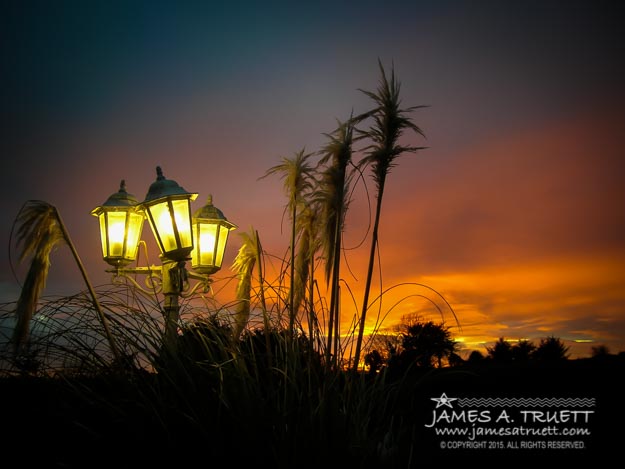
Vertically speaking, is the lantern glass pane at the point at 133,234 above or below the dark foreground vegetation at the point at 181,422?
above

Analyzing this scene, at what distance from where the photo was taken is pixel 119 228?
6465 millimetres

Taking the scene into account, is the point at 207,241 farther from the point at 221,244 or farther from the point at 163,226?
the point at 163,226

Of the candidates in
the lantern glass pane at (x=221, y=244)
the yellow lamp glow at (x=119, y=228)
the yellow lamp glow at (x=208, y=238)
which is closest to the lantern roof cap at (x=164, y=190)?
the yellow lamp glow at (x=119, y=228)

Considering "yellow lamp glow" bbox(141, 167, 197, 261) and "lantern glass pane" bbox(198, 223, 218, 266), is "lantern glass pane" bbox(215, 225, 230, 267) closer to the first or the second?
"lantern glass pane" bbox(198, 223, 218, 266)

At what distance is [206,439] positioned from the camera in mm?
2625

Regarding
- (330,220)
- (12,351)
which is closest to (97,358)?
(12,351)

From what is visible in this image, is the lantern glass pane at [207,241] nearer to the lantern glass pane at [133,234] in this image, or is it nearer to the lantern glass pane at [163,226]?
the lantern glass pane at [133,234]

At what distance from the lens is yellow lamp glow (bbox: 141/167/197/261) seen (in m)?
5.56

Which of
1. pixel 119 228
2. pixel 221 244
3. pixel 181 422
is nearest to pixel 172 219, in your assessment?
pixel 119 228

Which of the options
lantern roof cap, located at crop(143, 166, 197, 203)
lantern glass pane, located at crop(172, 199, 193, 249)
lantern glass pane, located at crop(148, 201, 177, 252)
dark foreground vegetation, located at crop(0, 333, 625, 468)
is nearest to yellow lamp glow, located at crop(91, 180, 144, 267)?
lantern roof cap, located at crop(143, 166, 197, 203)

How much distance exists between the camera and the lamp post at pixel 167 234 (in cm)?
558

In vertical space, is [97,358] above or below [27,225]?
below

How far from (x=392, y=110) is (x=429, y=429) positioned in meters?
3.84

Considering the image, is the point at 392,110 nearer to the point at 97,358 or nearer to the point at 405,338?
the point at 405,338
